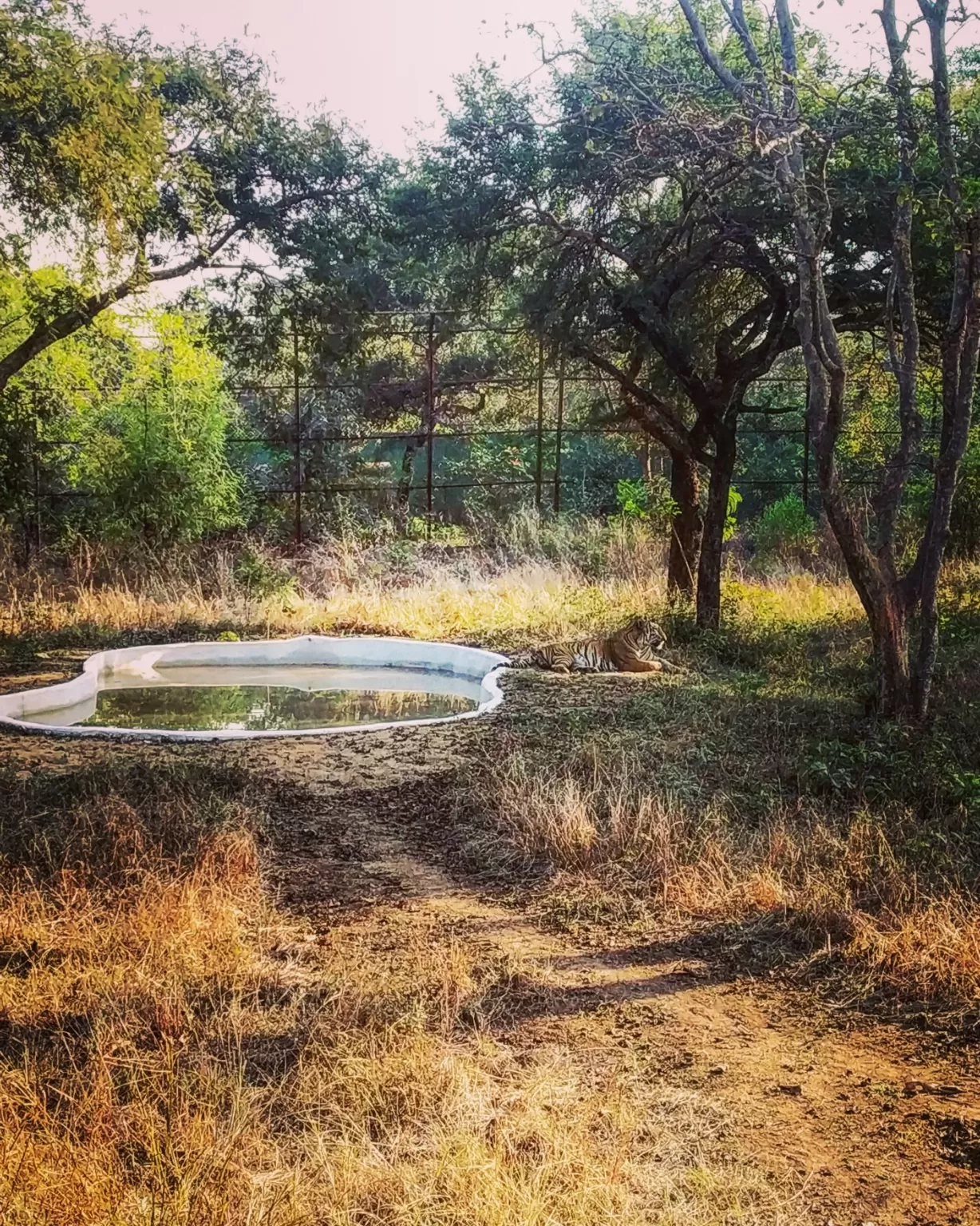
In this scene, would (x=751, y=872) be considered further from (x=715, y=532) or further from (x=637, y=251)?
(x=637, y=251)

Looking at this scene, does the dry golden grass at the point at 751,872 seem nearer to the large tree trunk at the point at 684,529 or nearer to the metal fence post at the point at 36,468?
the large tree trunk at the point at 684,529

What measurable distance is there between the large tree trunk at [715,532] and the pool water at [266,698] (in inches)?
87.0

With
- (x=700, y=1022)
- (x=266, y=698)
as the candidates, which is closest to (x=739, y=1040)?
(x=700, y=1022)

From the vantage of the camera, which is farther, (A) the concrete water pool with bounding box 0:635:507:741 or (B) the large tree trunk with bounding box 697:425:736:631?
(B) the large tree trunk with bounding box 697:425:736:631

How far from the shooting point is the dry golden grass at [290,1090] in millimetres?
2461

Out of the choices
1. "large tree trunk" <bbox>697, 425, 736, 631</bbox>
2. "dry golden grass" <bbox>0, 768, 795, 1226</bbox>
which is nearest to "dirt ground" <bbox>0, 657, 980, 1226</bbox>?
"dry golden grass" <bbox>0, 768, 795, 1226</bbox>

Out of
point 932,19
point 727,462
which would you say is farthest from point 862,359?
point 932,19

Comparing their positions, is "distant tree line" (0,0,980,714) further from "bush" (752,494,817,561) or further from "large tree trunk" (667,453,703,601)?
"bush" (752,494,817,561)

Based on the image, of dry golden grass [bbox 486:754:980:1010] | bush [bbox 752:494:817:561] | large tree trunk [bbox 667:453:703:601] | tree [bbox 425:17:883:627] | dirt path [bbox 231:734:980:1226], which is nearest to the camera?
dirt path [bbox 231:734:980:1226]

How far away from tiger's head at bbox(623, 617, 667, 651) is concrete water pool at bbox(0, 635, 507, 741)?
1.14 m

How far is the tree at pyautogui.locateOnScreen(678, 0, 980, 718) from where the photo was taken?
19.6 ft

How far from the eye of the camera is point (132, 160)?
7266 millimetres

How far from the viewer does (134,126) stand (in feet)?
23.7

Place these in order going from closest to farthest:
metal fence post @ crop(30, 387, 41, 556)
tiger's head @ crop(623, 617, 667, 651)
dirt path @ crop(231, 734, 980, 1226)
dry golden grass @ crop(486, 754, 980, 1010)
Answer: dirt path @ crop(231, 734, 980, 1226)
dry golden grass @ crop(486, 754, 980, 1010)
tiger's head @ crop(623, 617, 667, 651)
metal fence post @ crop(30, 387, 41, 556)
